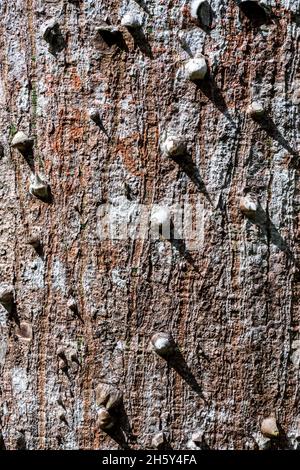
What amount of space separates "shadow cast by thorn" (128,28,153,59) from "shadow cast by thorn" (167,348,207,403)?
481 mm

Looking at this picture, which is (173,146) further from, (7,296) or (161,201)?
(7,296)

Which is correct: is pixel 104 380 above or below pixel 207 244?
below

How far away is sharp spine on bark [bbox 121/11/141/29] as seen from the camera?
0.97 meters

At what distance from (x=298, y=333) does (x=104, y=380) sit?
327 mm

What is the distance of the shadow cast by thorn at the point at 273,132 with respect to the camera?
3.19 ft

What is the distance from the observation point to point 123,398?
1.02m

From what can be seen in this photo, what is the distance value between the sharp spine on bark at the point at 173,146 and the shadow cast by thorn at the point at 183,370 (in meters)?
0.32

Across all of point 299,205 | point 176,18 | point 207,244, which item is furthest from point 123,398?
point 176,18

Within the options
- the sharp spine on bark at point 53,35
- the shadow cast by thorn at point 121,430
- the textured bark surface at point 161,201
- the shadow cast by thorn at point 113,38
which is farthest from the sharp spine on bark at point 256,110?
the shadow cast by thorn at point 121,430

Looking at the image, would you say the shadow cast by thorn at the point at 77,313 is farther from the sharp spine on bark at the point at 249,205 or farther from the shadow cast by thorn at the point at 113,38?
the shadow cast by thorn at the point at 113,38

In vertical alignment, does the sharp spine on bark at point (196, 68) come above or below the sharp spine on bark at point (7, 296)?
above

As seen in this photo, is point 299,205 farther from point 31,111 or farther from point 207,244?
point 31,111

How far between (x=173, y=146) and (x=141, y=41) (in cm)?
18

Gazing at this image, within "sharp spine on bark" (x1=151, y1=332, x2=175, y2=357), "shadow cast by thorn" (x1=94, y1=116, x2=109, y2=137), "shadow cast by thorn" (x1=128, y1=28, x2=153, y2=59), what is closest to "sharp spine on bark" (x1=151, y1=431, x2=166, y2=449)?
"sharp spine on bark" (x1=151, y1=332, x2=175, y2=357)
